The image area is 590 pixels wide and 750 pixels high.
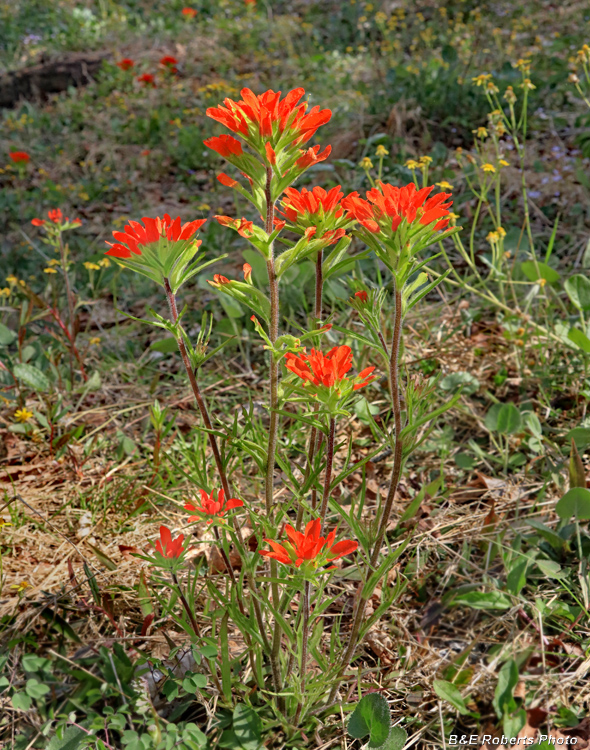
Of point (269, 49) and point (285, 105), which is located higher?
point (269, 49)

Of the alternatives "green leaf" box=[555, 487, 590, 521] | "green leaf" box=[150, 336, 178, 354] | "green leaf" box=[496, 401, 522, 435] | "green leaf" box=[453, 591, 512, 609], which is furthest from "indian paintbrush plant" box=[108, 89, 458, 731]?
"green leaf" box=[150, 336, 178, 354]

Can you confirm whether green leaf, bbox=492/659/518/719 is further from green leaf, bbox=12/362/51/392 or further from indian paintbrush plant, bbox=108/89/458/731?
green leaf, bbox=12/362/51/392

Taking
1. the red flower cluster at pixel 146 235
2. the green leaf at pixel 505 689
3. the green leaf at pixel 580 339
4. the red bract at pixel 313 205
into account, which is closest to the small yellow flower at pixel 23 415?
the red flower cluster at pixel 146 235

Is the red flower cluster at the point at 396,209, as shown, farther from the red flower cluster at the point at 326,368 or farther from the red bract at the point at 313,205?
the red flower cluster at the point at 326,368

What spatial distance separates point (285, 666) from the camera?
1222 mm

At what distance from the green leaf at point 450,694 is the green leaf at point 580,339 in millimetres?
1091

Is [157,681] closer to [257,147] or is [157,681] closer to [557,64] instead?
[257,147]

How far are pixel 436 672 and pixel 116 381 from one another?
1631 millimetres

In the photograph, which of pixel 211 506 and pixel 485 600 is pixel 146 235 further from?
pixel 485 600

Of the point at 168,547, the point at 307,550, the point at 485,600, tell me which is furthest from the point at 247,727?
the point at 485,600

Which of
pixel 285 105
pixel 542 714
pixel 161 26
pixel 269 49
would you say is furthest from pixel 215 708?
pixel 161 26

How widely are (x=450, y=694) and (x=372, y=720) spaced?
223mm

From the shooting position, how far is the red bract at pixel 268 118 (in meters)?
0.82

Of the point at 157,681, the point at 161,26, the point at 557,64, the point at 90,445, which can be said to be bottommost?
the point at 157,681
